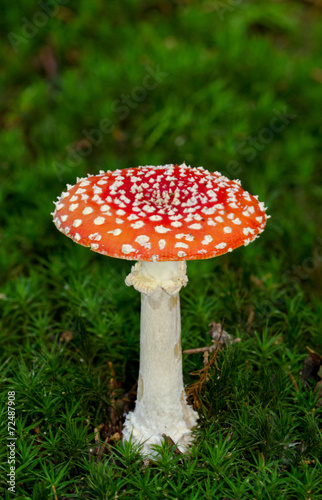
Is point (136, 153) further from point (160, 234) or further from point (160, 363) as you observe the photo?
point (160, 234)

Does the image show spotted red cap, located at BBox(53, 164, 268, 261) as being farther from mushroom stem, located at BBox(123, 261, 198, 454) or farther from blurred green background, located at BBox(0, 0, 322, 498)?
blurred green background, located at BBox(0, 0, 322, 498)

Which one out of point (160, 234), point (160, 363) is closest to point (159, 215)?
point (160, 234)

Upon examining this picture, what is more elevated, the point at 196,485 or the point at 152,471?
the point at 196,485

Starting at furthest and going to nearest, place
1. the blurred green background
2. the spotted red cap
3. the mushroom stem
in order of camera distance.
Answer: the blurred green background
the mushroom stem
the spotted red cap

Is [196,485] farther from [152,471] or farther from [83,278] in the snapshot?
[83,278]

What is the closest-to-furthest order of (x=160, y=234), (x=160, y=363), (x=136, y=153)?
(x=160, y=234) → (x=160, y=363) → (x=136, y=153)

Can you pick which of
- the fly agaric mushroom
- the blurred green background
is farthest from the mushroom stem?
the blurred green background

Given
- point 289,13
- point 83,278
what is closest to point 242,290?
point 83,278

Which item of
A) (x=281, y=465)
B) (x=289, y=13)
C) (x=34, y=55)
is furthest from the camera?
(x=289, y=13)
